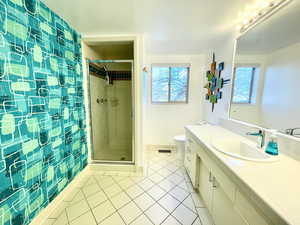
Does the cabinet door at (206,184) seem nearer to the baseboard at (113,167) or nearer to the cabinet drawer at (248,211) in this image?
the cabinet drawer at (248,211)

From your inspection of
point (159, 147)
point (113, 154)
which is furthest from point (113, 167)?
point (159, 147)

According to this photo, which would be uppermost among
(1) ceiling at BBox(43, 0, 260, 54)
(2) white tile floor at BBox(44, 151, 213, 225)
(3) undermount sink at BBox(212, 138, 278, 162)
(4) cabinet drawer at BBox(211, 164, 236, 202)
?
(1) ceiling at BBox(43, 0, 260, 54)

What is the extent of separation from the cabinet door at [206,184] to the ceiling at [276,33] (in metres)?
1.40

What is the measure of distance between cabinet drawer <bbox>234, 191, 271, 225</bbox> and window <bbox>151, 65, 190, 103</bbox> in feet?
7.79

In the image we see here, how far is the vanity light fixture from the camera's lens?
1.15 meters

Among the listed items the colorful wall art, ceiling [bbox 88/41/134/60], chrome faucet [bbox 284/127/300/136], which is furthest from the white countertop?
ceiling [bbox 88/41/134/60]

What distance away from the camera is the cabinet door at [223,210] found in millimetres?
844

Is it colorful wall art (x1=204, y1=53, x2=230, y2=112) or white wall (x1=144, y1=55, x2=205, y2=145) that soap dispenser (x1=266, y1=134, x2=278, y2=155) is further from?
white wall (x1=144, y1=55, x2=205, y2=145)

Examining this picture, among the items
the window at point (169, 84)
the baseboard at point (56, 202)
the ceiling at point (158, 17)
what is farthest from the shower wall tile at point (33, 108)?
the window at point (169, 84)

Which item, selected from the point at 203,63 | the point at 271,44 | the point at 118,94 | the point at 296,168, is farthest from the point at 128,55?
the point at 296,168

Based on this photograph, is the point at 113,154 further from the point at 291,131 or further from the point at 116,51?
the point at 291,131

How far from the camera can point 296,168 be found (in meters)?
0.86

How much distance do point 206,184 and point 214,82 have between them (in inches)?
70.8

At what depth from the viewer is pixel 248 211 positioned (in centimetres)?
71
